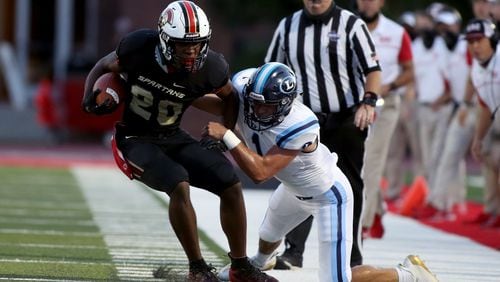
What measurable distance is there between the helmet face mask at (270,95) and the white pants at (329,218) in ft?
1.56

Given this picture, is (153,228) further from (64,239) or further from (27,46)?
(27,46)

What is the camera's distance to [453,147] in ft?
36.1

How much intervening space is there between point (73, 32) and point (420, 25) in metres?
13.4

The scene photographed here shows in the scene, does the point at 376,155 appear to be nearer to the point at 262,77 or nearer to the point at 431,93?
the point at 262,77

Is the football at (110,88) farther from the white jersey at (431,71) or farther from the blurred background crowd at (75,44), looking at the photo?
the blurred background crowd at (75,44)

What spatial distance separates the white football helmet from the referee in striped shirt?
1.33m

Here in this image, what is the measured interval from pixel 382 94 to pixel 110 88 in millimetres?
3292

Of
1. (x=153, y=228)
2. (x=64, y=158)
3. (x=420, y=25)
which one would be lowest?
(x=64, y=158)

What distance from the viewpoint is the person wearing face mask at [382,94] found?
8812mm

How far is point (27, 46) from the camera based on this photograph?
2419cm

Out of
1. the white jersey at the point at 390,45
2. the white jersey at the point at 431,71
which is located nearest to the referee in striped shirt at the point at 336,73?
the white jersey at the point at 390,45

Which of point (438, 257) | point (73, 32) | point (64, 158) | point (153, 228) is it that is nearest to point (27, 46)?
point (73, 32)

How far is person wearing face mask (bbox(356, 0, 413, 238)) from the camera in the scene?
8.81 meters

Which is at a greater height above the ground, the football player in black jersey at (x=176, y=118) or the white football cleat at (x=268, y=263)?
the football player in black jersey at (x=176, y=118)
